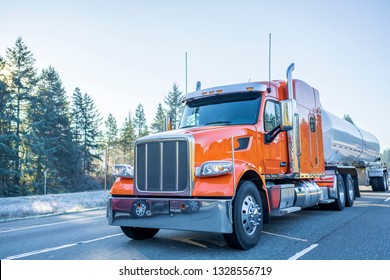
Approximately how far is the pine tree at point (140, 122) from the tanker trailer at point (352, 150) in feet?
192

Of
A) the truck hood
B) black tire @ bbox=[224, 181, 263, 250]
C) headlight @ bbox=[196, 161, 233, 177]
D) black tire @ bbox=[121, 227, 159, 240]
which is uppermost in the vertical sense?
the truck hood

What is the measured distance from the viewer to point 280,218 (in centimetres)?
942

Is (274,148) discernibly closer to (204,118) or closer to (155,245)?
(204,118)

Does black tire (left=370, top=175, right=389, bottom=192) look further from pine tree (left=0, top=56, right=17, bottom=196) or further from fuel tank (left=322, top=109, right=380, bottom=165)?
pine tree (left=0, top=56, right=17, bottom=196)

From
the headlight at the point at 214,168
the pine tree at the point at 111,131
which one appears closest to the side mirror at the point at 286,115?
the headlight at the point at 214,168

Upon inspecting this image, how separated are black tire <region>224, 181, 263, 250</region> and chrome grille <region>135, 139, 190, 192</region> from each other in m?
0.87

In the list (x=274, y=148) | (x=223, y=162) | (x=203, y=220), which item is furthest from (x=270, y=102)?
(x=203, y=220)

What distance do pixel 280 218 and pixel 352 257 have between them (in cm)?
447

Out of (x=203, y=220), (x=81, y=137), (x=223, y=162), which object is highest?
(x=81, y=137)

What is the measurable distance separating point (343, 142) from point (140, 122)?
65.2 metres

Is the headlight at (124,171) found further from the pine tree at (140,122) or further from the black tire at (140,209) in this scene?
the pine tree at (140,122)

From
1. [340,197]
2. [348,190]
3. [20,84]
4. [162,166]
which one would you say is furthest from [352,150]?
[20,84]

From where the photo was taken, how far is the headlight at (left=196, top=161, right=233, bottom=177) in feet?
17.8

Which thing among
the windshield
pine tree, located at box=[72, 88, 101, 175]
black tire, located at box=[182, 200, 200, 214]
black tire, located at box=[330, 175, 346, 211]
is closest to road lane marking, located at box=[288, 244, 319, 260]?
black tire, located at box=[182, 200, 200, 214]
